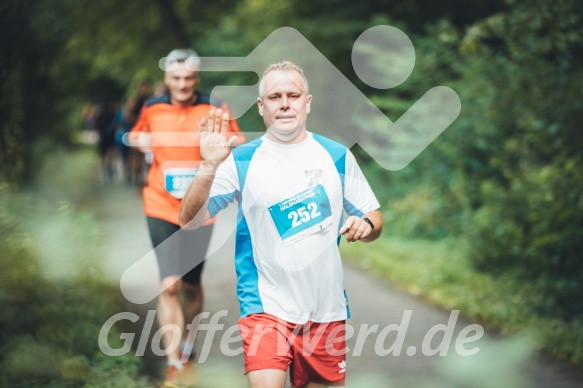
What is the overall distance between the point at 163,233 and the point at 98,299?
5.49 feet

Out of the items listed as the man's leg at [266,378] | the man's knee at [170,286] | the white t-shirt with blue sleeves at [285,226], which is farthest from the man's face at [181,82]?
the man's leg at [266,378]

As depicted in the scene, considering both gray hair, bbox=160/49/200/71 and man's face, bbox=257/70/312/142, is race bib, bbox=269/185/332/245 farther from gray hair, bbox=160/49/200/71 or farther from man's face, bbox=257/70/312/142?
gray hair, bbox=160/49/200/71

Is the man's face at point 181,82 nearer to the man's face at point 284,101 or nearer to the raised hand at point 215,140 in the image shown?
the man's face at point 284,101

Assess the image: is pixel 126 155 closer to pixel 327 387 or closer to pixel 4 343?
pixel 4 343

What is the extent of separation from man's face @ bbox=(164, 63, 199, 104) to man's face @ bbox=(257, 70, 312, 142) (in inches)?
77.7

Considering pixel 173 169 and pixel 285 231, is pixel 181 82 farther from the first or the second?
pixel 285 231

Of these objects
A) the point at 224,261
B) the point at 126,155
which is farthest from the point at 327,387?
the point at 126,155

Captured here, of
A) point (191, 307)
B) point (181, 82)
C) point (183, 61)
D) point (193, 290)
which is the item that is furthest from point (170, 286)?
point (183, 61)

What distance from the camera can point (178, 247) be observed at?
6.11 metres

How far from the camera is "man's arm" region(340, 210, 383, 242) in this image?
3957 mm

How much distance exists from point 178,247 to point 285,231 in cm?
218

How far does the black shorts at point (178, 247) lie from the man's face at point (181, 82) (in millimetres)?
922

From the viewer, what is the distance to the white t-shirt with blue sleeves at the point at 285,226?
13.4 feet

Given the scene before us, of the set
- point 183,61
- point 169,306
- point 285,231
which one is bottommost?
point 285,231
